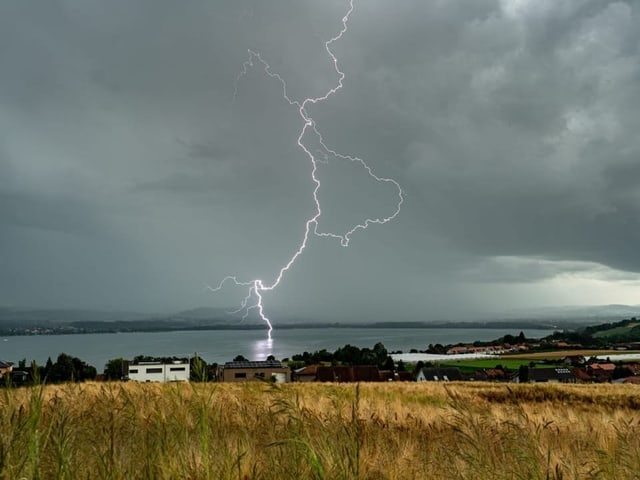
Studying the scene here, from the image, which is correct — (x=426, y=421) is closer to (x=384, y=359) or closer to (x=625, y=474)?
(x=625, y=474)

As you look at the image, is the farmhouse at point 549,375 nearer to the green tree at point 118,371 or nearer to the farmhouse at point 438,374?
the farmhouse at point 438,374

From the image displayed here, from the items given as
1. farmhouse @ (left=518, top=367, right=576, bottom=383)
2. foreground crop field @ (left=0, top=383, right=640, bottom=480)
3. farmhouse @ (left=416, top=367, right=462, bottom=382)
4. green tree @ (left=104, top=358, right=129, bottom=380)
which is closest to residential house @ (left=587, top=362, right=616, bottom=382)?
farmhouse @ (left=518, top=367, right=576, bottom=383)

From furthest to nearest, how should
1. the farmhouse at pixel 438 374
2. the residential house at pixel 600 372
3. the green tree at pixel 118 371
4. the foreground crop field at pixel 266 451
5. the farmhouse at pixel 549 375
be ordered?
the residential house at pixel 600 372 → the farmhouse at pixel 438 374 → the farmhouse at pixel 549 375 → the green tree at pixel 118 371 → the foreground crop field at pixel 266 451

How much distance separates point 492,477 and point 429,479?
45cm

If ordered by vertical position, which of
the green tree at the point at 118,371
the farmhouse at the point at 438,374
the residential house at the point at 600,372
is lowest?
the residential house at the point at 600,372

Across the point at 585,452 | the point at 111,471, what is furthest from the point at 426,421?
the point at 111,471

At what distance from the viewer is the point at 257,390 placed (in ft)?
23.5

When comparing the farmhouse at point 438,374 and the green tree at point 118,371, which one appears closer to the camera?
the green tree at point 118,371

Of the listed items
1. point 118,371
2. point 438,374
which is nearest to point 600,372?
point 438,374

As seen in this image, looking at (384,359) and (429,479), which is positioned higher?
(429,479)

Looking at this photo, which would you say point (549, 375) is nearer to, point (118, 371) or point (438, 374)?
point (438, 374)

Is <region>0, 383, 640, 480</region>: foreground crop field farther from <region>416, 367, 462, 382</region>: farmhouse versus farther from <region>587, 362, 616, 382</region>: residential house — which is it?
<region>587, 362, 616, 382</region>: residential house

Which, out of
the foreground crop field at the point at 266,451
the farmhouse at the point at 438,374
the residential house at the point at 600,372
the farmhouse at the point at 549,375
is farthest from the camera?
the residential house at the point at 600,372

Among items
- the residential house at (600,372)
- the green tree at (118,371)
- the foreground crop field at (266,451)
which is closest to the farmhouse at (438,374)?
the residential house at (600,372)
